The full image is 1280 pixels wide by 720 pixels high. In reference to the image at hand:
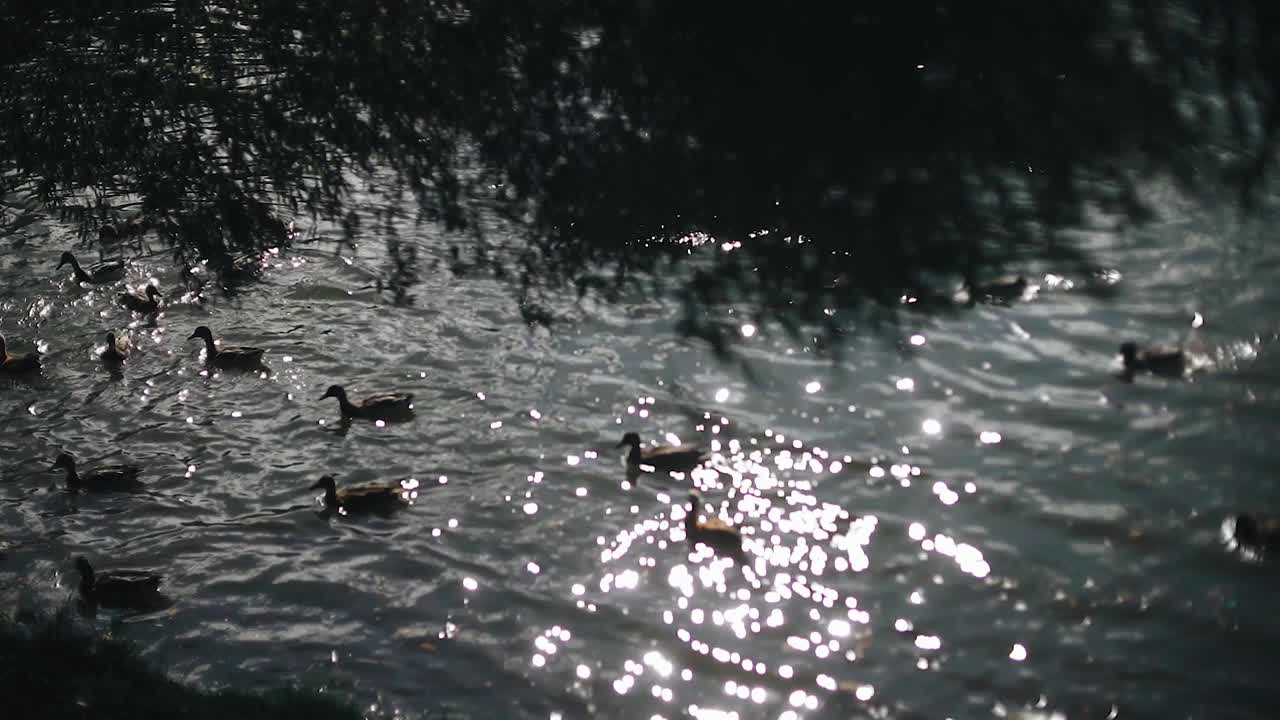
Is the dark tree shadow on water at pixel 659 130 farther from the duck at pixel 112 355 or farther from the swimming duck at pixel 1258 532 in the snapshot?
the swimming duck at pixel 1258 532

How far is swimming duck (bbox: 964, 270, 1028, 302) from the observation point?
1602cm

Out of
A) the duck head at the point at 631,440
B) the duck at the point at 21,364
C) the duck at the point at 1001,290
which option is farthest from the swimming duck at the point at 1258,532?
the duck at the point at 21,364

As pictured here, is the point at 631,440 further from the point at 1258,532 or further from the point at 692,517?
the point at 1258,532

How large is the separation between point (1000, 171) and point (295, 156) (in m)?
11.4

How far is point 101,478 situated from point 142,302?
15.8 ft

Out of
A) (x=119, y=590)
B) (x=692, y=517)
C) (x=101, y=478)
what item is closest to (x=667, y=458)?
(x=692, y=517)

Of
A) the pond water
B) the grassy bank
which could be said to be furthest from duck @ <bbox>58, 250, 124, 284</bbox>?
the grassy bank

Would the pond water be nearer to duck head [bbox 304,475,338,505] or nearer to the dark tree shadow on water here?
duck head [bbox 304,475,338,505]

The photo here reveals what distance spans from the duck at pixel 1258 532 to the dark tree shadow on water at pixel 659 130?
541 centimetres

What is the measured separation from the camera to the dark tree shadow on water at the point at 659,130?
59.4 feet

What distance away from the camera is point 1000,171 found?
19.6 meters

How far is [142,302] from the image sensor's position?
60.3 ft

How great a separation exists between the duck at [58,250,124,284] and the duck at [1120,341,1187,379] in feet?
44.2

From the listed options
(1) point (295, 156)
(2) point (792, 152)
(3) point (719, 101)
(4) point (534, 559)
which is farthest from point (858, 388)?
(1) point (295, 156)
